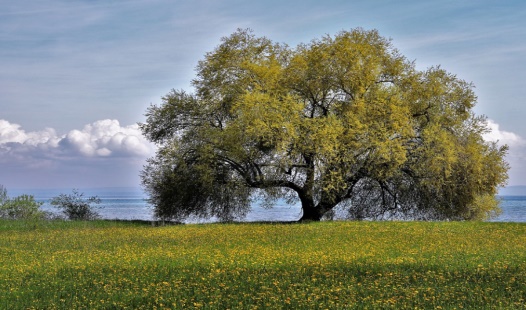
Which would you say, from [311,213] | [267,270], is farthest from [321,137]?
[267,270]

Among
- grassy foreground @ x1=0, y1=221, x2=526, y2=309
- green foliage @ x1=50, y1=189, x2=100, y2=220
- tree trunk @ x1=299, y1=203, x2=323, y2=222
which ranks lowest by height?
grassy foreground @ x1=0, y1=221, x2=526, y2=309

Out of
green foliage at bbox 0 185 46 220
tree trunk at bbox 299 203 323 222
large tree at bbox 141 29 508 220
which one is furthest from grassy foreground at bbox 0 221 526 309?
green foliage at bbox 0 185 46 220

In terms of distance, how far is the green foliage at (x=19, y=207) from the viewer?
3834cm

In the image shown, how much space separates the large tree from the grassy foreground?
24.0 ft

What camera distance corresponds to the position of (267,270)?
1595cm

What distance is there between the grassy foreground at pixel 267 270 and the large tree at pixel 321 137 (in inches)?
288

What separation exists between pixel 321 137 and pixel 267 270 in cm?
1717

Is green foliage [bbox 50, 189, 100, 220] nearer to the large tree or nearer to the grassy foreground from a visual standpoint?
the large tree

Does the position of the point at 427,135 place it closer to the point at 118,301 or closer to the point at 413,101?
the point at 413,101

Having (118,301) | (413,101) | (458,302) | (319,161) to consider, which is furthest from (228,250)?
(413,101)

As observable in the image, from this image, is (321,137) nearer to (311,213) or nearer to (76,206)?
(311,213)

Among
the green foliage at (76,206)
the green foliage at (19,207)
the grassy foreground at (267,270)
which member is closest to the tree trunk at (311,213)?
the grassy foreground at (267,270)

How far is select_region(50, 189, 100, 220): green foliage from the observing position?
39403mm

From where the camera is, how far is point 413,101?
3738 cm
